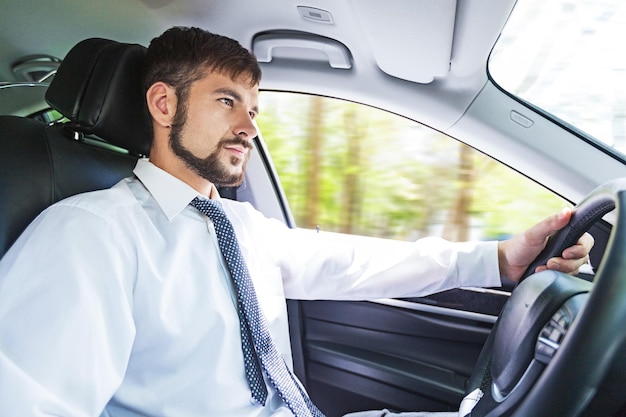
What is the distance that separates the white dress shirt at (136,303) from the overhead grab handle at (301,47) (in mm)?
578

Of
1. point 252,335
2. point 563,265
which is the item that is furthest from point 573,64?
point 252,335

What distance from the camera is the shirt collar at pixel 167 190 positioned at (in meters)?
1.38

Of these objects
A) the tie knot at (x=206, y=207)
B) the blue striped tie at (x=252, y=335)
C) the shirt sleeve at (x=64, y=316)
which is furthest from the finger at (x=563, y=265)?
the shirt sleeve at (x=64, y=316)

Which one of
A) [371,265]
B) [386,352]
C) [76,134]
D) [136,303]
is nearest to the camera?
[136,303]

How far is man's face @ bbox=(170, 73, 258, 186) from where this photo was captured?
1495 mm

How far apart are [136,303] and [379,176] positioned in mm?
1539

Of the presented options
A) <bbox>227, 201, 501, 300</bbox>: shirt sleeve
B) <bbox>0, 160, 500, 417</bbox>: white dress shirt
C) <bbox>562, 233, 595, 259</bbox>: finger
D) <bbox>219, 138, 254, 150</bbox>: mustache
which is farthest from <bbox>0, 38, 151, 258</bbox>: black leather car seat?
<bbox>562, 233, 595, 259</bbox>: finger

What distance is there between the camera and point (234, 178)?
1536mm

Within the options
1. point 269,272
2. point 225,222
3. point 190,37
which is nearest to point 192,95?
point 190,37

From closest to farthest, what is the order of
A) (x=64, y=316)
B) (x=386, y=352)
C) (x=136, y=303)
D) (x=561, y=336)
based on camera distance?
(x=561, y=336)
(x=64, y=316)
(x=136, y=303)
(x=386, y=352)

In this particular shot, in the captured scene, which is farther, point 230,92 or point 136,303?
point 230,92

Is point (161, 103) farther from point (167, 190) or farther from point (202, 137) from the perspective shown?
point (167, 190)

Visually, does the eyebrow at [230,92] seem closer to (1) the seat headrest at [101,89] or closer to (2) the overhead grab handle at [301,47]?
(1) the seat headrest at [101,89]

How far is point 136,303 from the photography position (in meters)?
1.21
